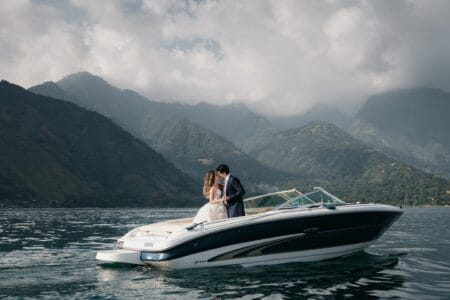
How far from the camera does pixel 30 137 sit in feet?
549

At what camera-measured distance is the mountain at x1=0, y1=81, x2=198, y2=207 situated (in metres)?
140

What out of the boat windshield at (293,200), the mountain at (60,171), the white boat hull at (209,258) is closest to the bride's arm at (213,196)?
the white boat hull at (209,258)

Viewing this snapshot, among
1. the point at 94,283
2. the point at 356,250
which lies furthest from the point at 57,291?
the point at 356,250

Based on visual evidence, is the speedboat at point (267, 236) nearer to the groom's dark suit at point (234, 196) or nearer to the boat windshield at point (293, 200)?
the boat windshield at point (293, 200)

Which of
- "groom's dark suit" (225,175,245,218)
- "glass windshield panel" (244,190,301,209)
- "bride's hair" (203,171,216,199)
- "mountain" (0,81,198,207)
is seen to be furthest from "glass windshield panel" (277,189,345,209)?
"mountain" (0,81,198,207)

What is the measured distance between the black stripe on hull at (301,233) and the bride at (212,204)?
37.1 inches

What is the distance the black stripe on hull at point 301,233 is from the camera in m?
13.5

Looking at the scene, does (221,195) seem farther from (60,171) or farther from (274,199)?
(60,171)

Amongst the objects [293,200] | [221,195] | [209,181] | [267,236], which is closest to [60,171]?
[293,200]

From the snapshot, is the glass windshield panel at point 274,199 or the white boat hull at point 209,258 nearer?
the white boat hull at point 209,258

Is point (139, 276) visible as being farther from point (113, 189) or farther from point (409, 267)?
point (113, 189)

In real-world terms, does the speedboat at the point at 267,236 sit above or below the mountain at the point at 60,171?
below

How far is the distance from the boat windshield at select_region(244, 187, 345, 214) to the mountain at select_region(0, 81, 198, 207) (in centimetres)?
12638

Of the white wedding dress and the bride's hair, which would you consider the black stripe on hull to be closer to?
the white wedding dress
